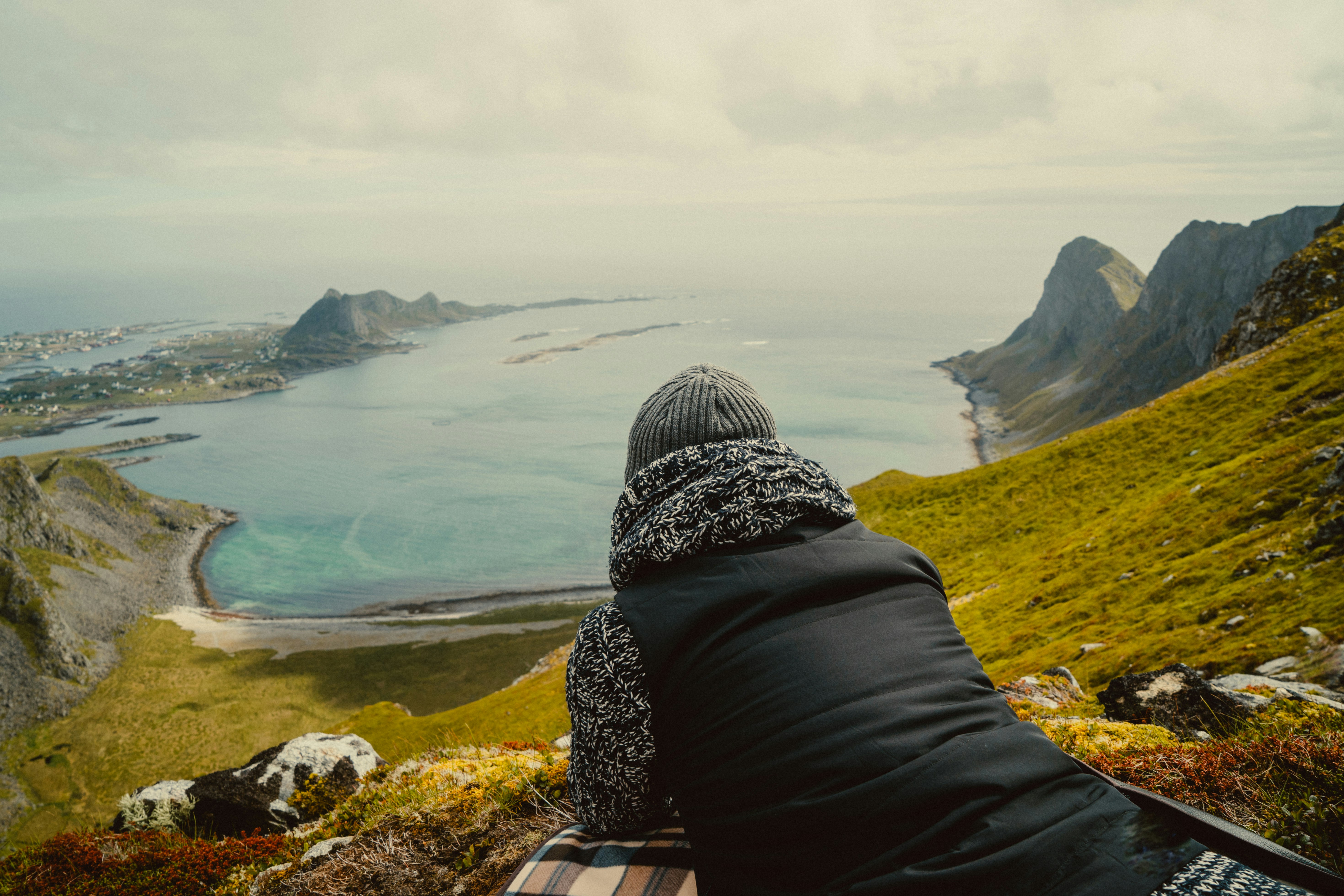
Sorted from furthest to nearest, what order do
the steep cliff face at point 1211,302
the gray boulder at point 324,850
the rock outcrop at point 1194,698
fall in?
the steep cliff face at point 1211,302 → the rock outcrop at point 1194,698 → the gray boulder at point 324,850

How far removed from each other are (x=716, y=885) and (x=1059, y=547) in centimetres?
3342

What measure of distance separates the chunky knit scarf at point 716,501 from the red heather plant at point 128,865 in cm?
689

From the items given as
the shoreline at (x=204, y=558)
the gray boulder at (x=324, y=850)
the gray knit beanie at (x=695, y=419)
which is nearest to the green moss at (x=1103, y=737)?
the gray knit beanie at (x=695, y=419)

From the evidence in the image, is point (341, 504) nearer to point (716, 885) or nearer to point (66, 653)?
point (66, 653)

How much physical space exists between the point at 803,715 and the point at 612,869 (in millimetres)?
2252

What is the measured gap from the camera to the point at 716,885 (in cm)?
327

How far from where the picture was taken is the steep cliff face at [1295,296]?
181 feet

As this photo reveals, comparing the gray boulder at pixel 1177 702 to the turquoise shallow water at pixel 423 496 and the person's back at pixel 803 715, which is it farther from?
the turquoise shallow water at pixel 423 496

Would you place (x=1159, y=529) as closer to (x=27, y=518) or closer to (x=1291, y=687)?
(x=1291, y=687)

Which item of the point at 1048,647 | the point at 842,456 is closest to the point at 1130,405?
the point at 842,456

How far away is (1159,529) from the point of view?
23.3m

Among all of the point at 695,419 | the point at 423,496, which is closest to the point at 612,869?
the point at 695,419

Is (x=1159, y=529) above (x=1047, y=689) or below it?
below

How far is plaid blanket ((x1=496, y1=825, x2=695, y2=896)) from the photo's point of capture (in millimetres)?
3971
